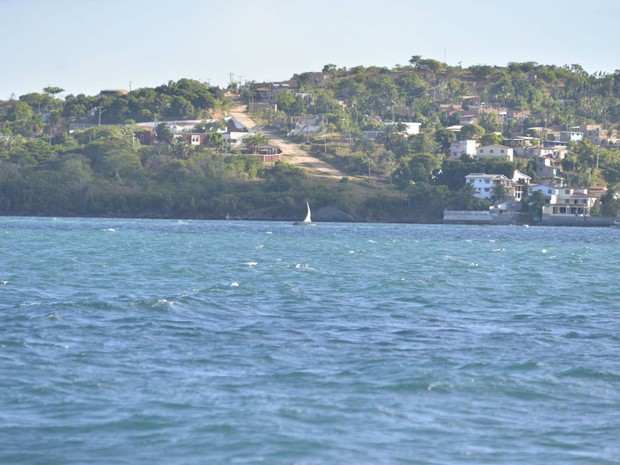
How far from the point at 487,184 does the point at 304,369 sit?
133 metres

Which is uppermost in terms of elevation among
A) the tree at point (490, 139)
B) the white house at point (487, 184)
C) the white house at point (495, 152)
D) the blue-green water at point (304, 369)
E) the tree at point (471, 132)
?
the tree at point (471, 132)

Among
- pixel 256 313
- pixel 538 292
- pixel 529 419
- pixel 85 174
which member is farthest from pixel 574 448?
pixel 85 174

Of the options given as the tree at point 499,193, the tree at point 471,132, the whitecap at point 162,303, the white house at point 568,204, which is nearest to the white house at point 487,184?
the tree at point 499,193

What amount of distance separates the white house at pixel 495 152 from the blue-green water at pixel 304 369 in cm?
12149

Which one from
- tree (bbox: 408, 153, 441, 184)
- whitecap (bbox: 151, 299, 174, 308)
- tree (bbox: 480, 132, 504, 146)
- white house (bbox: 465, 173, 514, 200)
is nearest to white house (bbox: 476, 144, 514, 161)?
tree (bbox: 408, 153, 441, 184)

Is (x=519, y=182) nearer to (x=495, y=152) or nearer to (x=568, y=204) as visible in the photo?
(x=568, y=204)

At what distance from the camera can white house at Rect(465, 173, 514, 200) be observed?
6225 inches

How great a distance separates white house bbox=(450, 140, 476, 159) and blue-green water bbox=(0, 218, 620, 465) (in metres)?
124

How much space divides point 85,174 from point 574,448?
6178 inches

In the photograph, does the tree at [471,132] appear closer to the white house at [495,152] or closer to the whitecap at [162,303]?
the white house at [495,152]

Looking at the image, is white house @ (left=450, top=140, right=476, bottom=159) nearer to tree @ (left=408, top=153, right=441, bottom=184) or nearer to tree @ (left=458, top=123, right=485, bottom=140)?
tree @ (left=408, top=153, right=441, bottom=184)

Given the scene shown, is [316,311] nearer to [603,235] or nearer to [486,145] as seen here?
[603,235]

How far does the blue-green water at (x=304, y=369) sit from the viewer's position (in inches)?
846

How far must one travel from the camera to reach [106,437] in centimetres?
2164
